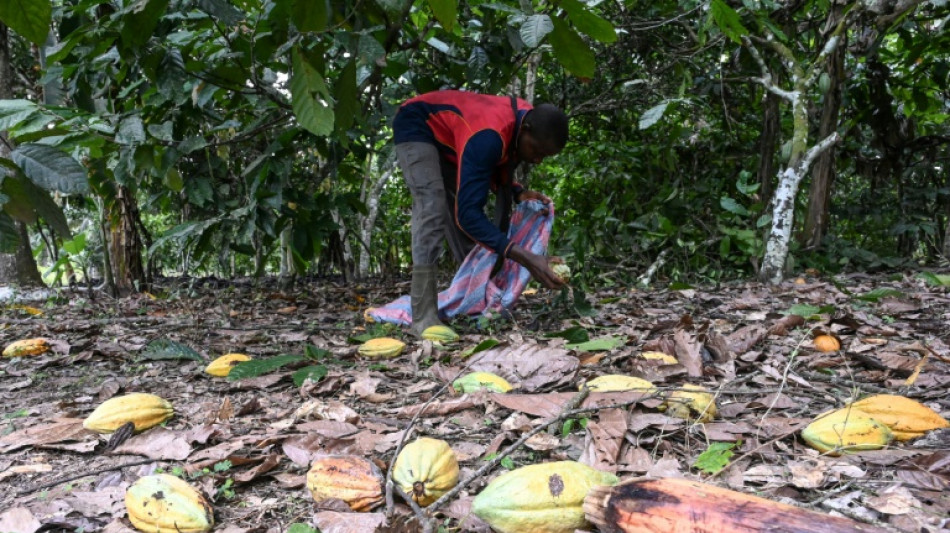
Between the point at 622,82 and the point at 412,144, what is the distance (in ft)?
7.61

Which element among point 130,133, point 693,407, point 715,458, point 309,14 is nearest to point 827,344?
point 693,407

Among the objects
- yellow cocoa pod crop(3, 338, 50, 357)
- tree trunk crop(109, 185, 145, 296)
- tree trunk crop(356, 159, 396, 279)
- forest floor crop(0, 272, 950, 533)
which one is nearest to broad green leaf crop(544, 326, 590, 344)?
forest floor crop(0, 272, 950, 533)

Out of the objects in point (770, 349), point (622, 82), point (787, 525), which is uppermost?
point (622, 82)

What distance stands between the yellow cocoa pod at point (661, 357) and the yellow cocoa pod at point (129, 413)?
1301mm

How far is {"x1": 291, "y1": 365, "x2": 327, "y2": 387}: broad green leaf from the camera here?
187 cm

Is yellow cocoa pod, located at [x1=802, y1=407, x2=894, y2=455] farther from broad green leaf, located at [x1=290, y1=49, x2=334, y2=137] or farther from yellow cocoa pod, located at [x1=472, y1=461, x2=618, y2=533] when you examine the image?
broad green leaf, located at [x1=290, y1=49, x2=334, y2=137]

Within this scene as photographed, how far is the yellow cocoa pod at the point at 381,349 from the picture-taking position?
89.8 inches

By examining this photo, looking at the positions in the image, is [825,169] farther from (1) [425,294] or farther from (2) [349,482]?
(2) [349,482]

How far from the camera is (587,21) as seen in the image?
1.37 m

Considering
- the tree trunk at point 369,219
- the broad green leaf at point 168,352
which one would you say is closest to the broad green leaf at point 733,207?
the tree trunk at point 369,219

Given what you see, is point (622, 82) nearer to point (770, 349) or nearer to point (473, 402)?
point (770, 349)

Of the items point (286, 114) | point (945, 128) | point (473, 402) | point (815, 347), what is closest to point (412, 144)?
point (286, 114)

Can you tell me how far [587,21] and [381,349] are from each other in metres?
1.36

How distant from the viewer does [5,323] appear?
118 inches
